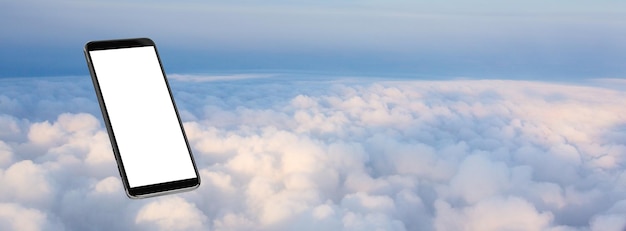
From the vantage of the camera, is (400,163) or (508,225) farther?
(400,163)

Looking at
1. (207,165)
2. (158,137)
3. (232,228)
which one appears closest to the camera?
(158,137)

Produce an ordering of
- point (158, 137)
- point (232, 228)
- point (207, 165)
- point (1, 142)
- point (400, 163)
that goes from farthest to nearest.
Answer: point (400, 163)
point (232, 228)
point (1, 142)
point (207, 165)
point (158, 137)

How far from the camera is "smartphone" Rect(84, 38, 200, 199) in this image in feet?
7.02

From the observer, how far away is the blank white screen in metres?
2.15

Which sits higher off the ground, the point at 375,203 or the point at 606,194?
the point at 375,203

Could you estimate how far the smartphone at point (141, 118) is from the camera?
214 centimetres

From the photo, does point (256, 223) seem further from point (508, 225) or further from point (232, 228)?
point (508, 225)

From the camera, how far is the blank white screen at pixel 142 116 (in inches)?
84.8

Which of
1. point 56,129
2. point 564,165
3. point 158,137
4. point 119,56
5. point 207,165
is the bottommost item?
point 158,137

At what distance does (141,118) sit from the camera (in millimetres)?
2213

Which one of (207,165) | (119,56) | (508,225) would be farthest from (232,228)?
(119,56)

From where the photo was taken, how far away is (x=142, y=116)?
7.28ft

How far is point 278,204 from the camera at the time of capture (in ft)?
151

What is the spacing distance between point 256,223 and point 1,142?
15.4m
